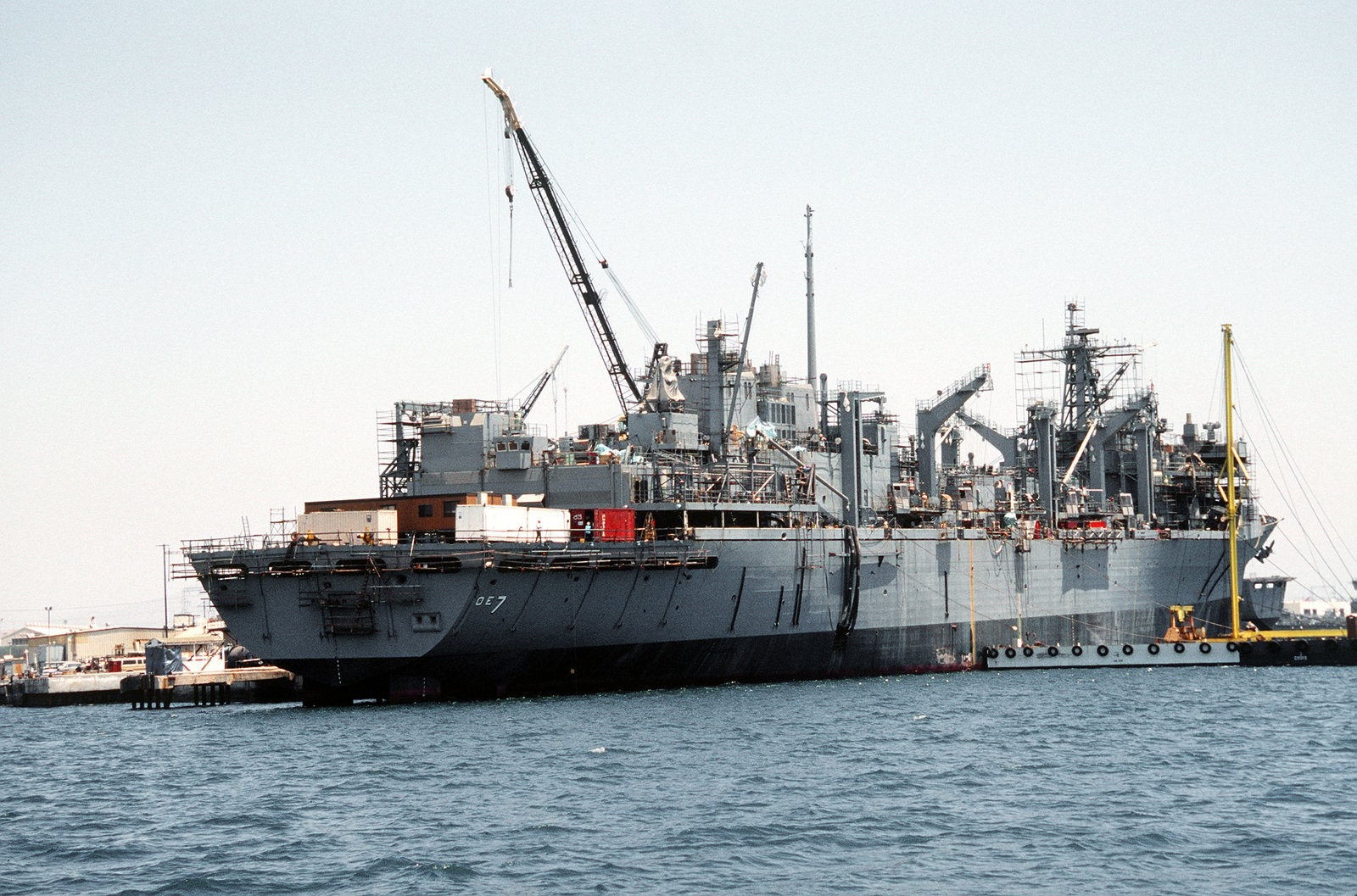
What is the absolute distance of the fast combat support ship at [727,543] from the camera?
58.7 meters

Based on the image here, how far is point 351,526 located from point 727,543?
15.3 metres

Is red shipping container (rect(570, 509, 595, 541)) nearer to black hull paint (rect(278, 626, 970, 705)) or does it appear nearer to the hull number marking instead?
black hull paint (rect(278, 626, 970, 705))

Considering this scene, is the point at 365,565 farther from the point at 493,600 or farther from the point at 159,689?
the point at 159,689

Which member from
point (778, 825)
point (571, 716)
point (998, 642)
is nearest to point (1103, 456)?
point (998, 642)

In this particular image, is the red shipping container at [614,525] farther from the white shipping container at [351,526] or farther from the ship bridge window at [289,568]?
the ship bridge window at [289,568]

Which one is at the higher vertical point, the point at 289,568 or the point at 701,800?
the point at 289,568

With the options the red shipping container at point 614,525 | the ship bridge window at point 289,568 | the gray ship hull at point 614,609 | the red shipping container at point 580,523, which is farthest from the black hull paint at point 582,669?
the red shipping container at point 580,523

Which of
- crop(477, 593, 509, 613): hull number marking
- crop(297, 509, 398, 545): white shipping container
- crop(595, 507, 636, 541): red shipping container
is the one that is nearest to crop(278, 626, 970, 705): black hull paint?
crop(477, 593, 509, 613): hull number marking

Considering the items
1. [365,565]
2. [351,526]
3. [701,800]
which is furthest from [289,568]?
[701,800]

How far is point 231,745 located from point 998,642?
147 ft

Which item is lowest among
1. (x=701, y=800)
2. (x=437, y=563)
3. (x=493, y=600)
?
(x=701, y=800)

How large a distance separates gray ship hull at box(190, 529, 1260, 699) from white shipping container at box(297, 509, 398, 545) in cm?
219

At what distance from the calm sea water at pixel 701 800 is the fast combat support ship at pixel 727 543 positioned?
3.42 metres

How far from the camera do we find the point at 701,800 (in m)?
37.1
